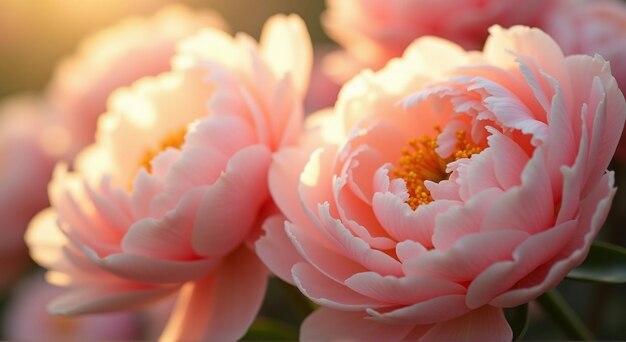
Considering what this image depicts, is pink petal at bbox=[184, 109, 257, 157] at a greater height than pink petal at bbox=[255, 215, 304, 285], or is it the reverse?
pink petal at bbox=[184, 109, 257, 157]

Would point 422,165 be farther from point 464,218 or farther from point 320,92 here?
point 320,92

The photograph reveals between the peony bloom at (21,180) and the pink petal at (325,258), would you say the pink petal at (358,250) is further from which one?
the peony bloom at (21,180)

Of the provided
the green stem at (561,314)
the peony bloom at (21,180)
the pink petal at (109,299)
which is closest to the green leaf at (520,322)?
the green stem at (561,314)

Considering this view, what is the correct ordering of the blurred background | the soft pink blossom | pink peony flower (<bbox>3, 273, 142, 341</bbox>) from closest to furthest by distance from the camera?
the soft pink blossom, pink peony flower (<bbox>3, 273, 142, 341</bbox>), the blurred background

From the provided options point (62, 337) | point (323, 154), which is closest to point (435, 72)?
point (323, 154)

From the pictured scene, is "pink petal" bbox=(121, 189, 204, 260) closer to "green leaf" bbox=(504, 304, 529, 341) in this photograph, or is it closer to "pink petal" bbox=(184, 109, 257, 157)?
"pink petal" bbox=(184, 109, 257, 157)

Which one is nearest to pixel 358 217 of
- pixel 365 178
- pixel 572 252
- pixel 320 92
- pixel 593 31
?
pixel 365 178

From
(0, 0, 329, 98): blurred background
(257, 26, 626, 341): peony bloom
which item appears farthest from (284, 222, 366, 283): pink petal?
(0, 0, 329, 98): blurred background

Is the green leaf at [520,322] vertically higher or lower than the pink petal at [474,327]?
lower
